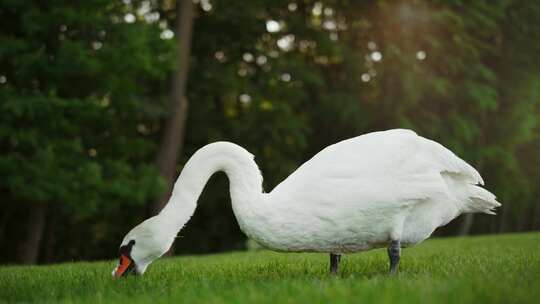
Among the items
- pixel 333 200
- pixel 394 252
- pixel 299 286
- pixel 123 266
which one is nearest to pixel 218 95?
pixel 123 266

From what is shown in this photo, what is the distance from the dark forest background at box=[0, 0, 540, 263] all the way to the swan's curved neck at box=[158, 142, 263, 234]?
8.64m

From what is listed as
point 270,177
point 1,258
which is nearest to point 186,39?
point 270,177

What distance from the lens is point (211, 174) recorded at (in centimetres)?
596

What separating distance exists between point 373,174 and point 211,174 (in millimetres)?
1473

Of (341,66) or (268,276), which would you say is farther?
(341,66)

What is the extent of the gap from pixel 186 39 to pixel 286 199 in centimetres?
1251

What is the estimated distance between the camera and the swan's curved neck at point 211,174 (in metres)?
5.82

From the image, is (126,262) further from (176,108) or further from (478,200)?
(176,108)

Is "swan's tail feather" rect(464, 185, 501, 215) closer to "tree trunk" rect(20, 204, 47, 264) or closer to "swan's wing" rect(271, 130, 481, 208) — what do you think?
"swan's wing" rect(271, 130, 481, 208)

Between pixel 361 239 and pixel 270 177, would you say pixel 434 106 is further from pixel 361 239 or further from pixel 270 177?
pixel 361 239

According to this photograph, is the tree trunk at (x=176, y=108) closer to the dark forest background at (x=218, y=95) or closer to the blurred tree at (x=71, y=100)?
the dark forest background at (x=218, y=95)

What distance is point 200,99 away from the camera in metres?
21.1

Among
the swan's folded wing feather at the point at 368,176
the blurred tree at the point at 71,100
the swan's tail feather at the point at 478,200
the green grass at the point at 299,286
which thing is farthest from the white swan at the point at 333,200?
Result: the blurred tree at the point at 71,100

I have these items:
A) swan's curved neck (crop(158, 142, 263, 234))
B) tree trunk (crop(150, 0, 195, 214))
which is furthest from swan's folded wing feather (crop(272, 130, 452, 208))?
tree trunk (crop(150, 0, 195, 214))
